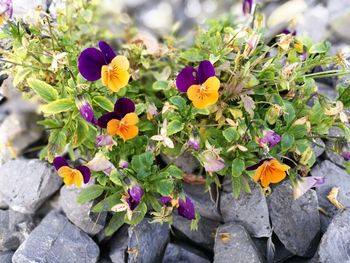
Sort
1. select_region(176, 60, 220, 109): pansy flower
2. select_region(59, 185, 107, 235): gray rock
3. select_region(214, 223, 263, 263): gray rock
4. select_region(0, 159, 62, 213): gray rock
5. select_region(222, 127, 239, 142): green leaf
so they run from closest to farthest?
select_region(176, 60, 220, 109): pansy flower → select_region(222, 127, 239, 142): green leaf → select_region(214, 223, 263, 263): gray rock → select_region(59, 185, 107, 235): gray rock → select_region(0, 159, 62, 213): gray rock

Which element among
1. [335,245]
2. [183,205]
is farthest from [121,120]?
[335,245]

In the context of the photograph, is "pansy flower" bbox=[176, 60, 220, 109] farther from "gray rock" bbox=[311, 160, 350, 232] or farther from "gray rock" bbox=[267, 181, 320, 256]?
"gray rock" bbox=[311, 160, 350, 232]

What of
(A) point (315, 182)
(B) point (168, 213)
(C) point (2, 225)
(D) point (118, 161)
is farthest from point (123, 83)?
(C) point (2, 225)

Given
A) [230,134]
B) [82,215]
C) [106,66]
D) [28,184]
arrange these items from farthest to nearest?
[28,184]
[82,215]
[230,134]
[106,66]

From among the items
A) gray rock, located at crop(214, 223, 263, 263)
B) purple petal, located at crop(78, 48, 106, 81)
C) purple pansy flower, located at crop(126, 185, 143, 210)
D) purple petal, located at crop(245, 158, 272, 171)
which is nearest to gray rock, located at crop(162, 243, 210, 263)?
gray rock, located at crop(214, 223, 263, 263)

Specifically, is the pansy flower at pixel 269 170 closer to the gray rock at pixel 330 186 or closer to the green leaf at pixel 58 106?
the gray rock at pixel 330 186

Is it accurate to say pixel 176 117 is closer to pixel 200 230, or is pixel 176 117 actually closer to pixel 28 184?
pixel 200 230

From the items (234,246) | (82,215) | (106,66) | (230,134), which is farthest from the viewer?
(82,215)
